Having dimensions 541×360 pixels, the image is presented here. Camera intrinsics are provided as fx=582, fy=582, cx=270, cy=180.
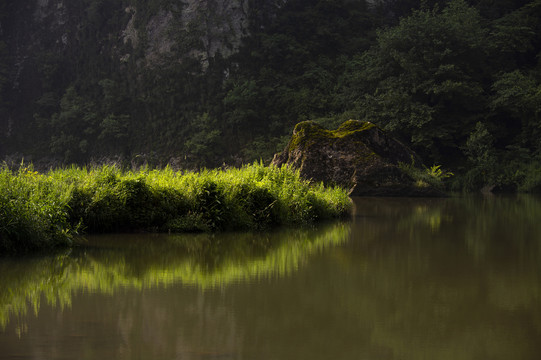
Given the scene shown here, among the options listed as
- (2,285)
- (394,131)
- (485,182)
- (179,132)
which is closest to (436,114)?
(394,131)

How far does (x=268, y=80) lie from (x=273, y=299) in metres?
27.7

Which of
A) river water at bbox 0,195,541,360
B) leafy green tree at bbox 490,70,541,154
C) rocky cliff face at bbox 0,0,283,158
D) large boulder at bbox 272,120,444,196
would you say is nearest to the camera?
river water at bbox 0,195,541,360

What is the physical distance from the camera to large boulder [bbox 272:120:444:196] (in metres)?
17.7

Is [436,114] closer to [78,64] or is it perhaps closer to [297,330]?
[78,64]

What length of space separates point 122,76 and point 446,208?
83.1ft

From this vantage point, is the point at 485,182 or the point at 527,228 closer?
the point at 527,228

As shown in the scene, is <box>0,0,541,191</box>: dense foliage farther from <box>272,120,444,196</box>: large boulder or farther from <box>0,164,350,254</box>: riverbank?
<box>0,164,350,254</box>: riverbank

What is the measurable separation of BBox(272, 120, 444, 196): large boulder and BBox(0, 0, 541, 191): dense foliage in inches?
304

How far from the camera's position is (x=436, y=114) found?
89.0ft

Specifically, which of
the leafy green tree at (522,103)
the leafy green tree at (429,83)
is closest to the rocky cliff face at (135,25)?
the leafy green tree at (429,83)

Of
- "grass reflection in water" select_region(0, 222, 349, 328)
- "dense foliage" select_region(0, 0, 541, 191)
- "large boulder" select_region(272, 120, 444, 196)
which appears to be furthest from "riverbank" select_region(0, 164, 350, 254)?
"dense foliage" select_region(0, 0, 541, 191)

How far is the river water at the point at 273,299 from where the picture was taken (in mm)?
3398

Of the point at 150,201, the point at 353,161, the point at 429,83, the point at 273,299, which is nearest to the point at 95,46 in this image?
the point at 429,83

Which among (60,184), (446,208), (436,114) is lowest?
(446,208)
